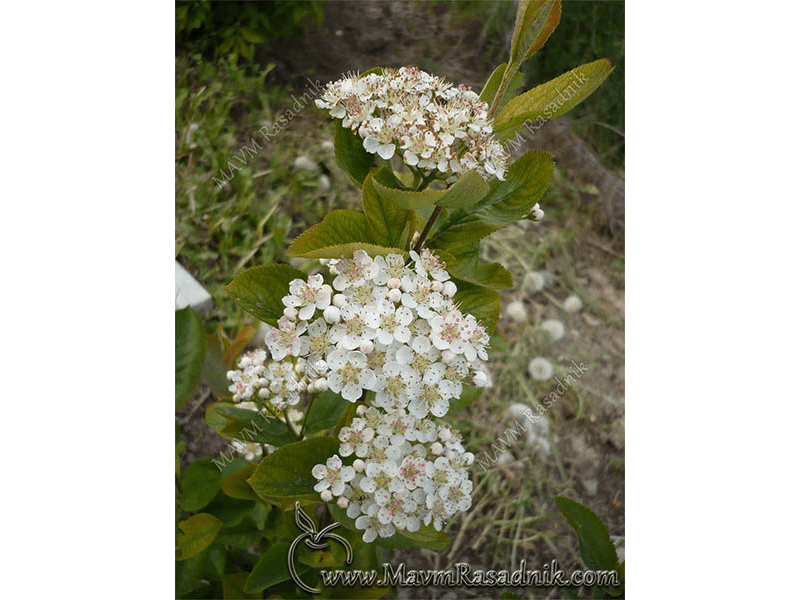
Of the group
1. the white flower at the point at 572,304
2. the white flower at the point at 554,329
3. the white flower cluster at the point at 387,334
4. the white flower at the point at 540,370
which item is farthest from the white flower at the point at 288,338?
the white flower at the point at 572,304

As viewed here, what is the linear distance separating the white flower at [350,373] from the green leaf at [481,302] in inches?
8.4

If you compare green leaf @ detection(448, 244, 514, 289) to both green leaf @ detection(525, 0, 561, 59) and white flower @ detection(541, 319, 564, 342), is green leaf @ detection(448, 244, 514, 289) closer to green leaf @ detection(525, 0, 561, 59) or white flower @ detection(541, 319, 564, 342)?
green leaf @ detection(525, 0, 561, 59)

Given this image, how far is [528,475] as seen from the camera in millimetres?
2180

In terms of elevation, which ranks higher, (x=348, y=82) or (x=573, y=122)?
(x=348, y=82)

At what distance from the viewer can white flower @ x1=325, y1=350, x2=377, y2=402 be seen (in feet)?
2.79

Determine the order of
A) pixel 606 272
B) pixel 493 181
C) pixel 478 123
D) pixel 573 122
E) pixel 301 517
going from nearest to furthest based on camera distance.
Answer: pixel 478 123, pixel 493 181, pixel 301 517, pixel 606 272, pixel 573 122

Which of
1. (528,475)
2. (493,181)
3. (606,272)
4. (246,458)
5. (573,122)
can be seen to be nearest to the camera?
(493,181)

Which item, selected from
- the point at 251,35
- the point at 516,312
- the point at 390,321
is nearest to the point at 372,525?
the point at 390,321

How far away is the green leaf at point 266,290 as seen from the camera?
0.97 meters

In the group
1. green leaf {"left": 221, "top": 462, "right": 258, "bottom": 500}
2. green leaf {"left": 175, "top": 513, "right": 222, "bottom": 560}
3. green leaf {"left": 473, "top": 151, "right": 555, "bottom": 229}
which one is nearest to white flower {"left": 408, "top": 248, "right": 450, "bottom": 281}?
green leaf {"left": 473, "top": 151, "right": 555, "bottom": 229}

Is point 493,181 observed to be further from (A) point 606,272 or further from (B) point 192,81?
(B) point 192,81

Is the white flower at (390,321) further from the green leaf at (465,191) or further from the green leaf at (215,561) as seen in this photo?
the green leaf at (215,561)
